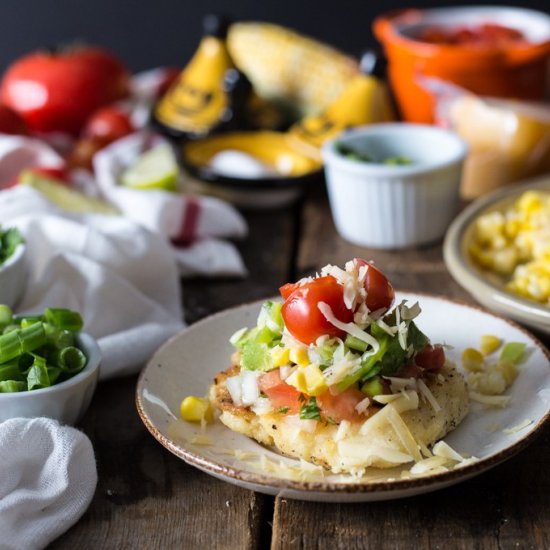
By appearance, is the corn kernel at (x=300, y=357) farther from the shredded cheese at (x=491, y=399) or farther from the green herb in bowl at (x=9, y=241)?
the green herb in bowl at (x=9, y=241)

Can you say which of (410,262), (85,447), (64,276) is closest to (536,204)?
(410,262)

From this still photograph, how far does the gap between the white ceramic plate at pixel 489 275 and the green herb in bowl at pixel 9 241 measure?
3.39ft

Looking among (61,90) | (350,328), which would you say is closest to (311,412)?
(350,328)

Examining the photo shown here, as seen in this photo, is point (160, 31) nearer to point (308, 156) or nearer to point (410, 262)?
point (308, 156)

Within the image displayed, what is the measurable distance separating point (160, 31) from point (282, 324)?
137 inches

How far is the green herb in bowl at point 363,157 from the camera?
9.34ft

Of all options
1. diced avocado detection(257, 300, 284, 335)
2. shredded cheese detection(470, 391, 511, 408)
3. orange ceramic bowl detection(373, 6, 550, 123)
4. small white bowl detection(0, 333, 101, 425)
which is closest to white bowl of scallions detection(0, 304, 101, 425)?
small white bowl detection(0, 333, 101, 425)

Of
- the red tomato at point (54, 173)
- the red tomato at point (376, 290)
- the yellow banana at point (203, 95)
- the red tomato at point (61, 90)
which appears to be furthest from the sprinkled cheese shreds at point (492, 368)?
the red tomato at point (61, 90)

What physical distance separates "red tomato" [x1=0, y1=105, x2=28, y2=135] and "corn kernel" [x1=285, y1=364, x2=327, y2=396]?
201 centimetres

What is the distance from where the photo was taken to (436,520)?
1648 mm

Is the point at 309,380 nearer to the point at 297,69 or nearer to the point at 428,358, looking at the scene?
the point at 428,358

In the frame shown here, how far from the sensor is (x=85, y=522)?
1701 millimetres

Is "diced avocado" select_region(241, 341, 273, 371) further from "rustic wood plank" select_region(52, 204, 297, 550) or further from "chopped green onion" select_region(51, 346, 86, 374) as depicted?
"chopped green onion" select_region(51, 346, 86, 374)

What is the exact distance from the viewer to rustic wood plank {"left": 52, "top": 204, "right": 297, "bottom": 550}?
166 centimetres
